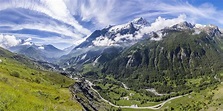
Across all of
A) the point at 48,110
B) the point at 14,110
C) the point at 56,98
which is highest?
the point at 56,98

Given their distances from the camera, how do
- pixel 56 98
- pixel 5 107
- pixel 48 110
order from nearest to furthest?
pixel 5 107, pixel 48 110, pixel 56 98

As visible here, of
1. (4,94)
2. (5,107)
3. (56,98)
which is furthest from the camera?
(56,98)

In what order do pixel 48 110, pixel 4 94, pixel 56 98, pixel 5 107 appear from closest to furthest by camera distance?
pixel 5 107 → pixel 4 94 → pixel 48 110 → pixel 56 98

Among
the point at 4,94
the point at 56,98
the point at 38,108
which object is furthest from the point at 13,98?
the point at 56,98

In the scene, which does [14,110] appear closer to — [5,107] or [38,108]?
[5,107]

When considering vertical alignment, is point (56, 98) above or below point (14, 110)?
above

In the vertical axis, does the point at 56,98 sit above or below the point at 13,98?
above

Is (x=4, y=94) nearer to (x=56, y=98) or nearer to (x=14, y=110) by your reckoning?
(x=14, y=110)

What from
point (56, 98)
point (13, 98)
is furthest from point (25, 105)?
point (56, 98)

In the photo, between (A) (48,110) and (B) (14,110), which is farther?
(A) (48,110)

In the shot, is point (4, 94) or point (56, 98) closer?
point (4, 94)
